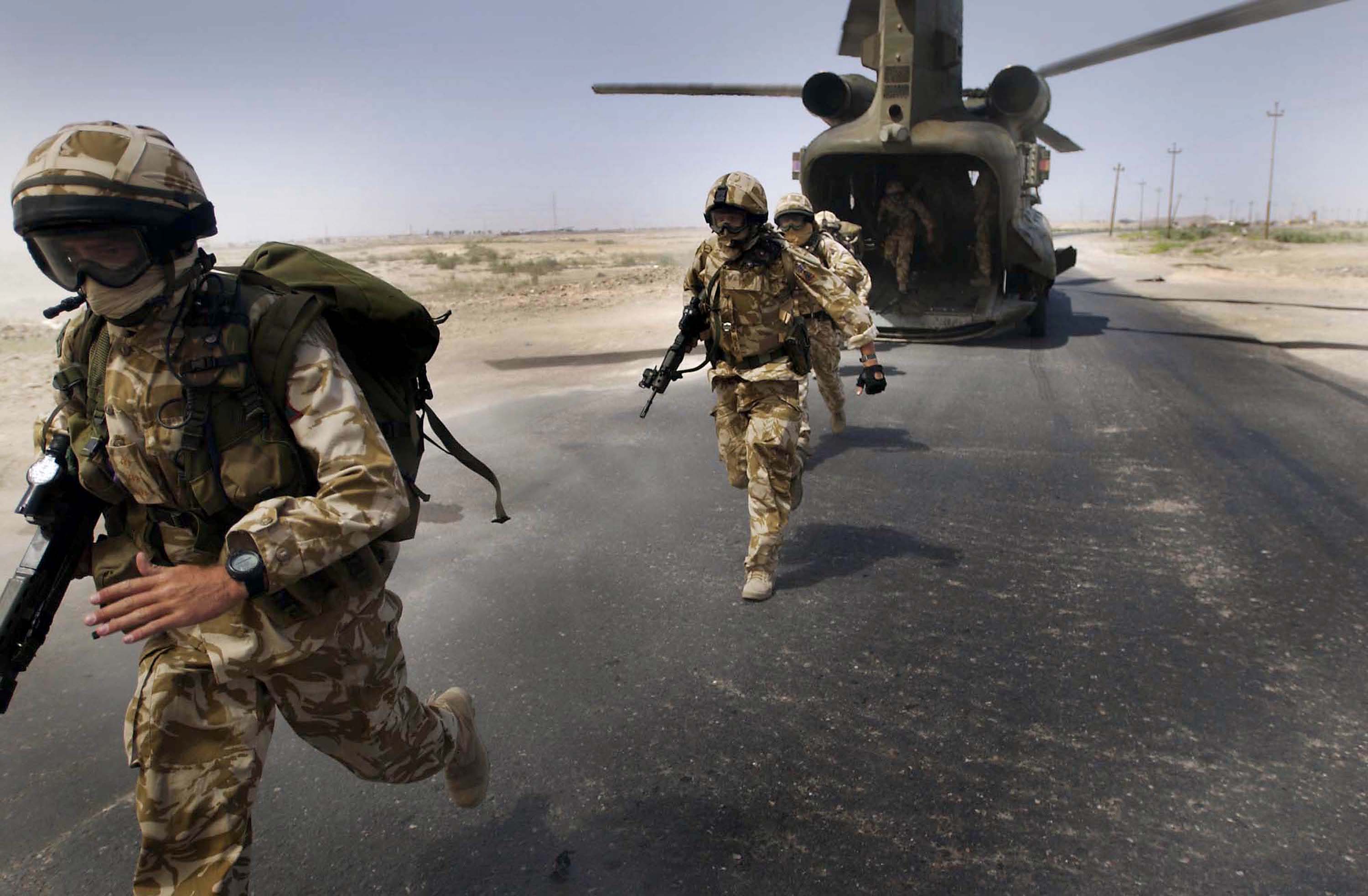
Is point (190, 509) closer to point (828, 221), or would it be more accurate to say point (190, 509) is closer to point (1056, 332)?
point (828, 221)

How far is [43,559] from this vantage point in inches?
74.5

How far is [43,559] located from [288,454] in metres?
0.56

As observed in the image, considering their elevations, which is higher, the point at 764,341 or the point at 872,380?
the point at 764,341

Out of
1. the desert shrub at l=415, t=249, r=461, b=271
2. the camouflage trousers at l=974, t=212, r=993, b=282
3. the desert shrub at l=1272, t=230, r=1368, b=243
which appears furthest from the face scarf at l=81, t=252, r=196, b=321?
the desert shrub at l=1272, t=230, r=1368, b=243

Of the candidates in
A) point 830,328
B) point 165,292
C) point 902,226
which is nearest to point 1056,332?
point 902,226

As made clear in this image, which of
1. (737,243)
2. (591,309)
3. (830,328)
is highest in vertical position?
(737,243)

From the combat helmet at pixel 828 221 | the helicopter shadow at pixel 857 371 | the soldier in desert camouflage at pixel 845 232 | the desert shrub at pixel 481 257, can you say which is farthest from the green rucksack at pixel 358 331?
the desert shrub at pixel 481 257

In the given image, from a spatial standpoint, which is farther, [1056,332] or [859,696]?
[1056,332]

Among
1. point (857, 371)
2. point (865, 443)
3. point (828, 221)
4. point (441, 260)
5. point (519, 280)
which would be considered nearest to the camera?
point (865, 443)

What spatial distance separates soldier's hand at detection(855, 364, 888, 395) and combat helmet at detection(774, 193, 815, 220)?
2.00m

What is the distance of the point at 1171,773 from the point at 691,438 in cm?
456

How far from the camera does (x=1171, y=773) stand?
9.12 ft

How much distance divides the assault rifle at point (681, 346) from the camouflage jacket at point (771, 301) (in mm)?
168

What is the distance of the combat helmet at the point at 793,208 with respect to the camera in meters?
6.32
